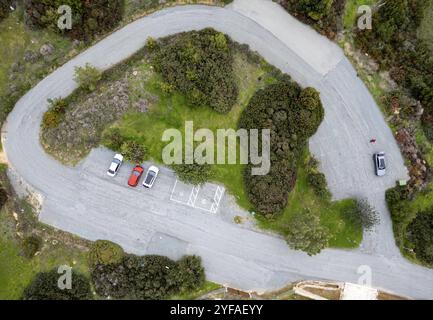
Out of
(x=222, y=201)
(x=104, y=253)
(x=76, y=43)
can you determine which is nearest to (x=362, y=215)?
(x=222, y=201)

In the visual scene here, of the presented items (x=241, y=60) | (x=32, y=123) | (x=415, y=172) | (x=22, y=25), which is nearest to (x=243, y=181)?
(x=241, y=60)

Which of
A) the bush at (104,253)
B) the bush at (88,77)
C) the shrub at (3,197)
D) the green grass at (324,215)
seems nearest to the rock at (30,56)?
the bush at (88,77)

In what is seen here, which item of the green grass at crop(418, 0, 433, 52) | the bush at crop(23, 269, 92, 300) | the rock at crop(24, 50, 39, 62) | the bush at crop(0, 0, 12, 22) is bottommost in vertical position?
the bush at crop(23, 269, 92, 300)

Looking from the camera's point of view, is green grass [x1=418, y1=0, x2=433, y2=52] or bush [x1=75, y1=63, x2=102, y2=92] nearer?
bush [x1=75, y1=63, x2=102, y2=92]

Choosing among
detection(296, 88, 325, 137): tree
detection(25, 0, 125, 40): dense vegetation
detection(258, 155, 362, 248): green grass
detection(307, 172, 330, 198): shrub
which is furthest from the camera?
detection(25, 0, 125, 40): dense vegetation

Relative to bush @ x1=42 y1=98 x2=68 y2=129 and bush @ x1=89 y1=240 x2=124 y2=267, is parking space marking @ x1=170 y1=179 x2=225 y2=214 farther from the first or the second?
bush @ x1=42 y1=98 x2=68 y2=129

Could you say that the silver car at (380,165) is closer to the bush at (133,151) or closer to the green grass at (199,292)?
the green grass at (199,292)

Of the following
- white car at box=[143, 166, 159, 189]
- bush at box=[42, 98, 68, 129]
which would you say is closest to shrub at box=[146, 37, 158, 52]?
bush at box=[42, 98, 68, 129]
